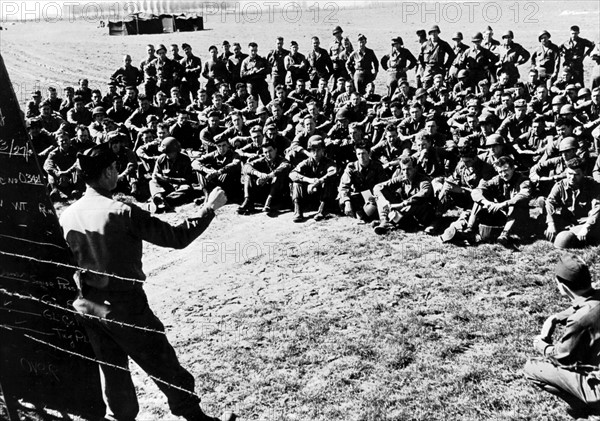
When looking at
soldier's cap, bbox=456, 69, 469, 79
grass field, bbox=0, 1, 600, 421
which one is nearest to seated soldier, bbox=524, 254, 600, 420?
grass field, bbox=0, 1, 600, 421

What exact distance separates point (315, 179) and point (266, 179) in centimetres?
105

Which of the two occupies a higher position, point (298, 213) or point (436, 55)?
point (436, 55)

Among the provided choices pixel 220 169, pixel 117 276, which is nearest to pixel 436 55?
pixel 220 169

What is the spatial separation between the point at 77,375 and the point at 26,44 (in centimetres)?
4129

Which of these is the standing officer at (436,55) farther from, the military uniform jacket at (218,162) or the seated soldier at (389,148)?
the military uniform jacket at (218,162)

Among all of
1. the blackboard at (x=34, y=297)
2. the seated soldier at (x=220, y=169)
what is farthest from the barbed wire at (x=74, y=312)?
the seated soldier at (x=220, y=169)

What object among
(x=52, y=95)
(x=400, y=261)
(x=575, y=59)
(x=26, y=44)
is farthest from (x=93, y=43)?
(x=400, y=261)

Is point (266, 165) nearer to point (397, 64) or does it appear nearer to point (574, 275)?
point (397, 64)

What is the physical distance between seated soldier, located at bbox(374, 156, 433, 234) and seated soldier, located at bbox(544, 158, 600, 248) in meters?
1.91

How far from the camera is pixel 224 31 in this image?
41812 mm

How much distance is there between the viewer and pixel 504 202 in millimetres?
9594

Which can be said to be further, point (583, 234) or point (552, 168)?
point (552, 168)

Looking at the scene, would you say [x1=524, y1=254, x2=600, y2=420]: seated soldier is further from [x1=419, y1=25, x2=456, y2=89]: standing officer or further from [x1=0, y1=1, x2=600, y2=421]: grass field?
[x1=419, y1=25, x2=456, y2=89]: standing officer

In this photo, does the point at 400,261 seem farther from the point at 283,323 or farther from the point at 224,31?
the point at 224,31
